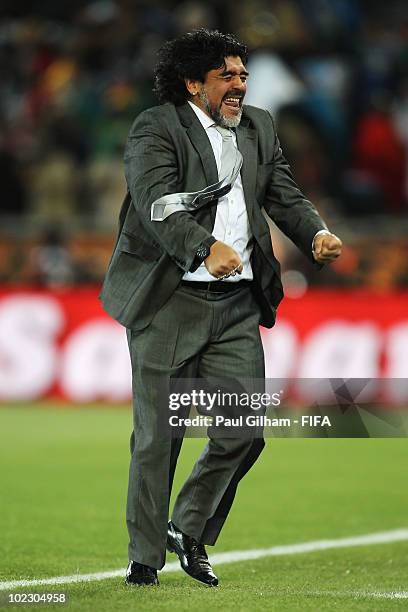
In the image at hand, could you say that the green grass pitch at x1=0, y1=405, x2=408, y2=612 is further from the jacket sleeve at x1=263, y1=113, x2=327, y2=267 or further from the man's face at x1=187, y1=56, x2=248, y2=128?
the man's face at x1=187, y1=56, x2=248, y2=128

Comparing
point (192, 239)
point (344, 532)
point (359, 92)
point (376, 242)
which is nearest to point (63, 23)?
point (359, 92)

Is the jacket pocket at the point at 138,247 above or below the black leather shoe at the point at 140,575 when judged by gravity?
above

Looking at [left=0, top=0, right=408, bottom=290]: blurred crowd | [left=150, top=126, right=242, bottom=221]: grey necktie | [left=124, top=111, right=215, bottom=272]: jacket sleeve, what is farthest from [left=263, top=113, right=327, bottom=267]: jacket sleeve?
[left=0, top=0, right=408, bottom=290]: blurred crowd

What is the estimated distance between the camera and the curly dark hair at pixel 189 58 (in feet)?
17.3

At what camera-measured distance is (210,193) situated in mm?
5141

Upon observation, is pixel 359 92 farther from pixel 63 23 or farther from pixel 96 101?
pixel 63 23

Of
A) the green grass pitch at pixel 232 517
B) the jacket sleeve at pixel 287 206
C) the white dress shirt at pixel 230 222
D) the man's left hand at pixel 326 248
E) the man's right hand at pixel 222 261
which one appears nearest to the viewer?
the man's right hand at pixel 222 261

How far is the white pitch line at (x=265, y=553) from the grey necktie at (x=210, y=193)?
5.03 feet

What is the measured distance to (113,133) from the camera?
15.6 metres

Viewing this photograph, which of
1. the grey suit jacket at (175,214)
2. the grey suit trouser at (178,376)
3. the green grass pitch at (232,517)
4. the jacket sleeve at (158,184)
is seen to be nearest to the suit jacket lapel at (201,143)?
the grey suit jacket at (175,214)

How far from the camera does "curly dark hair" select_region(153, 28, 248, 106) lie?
528 centimetres

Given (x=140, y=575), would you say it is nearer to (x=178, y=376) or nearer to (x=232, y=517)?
(x=178, y=376)

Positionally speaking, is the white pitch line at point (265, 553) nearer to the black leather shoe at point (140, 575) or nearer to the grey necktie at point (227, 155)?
the black leather shoe at point (140, 575)

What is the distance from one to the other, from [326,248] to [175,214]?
62 cm
